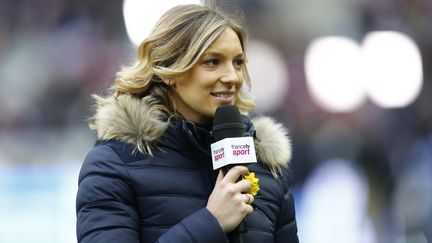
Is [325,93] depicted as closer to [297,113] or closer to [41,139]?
[297,113]

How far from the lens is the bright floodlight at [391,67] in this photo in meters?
7.54

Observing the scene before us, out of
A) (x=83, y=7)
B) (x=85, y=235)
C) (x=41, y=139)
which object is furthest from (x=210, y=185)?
(x=83, y=7)

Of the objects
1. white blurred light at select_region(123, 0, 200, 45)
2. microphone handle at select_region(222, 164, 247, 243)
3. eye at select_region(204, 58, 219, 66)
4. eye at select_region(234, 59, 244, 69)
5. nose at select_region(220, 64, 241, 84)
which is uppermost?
white blurred light at select_region(123, 0, 200, 45)

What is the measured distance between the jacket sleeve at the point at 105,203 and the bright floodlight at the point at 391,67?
5.70 m

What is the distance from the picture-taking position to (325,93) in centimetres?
770

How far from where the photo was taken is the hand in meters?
1.90

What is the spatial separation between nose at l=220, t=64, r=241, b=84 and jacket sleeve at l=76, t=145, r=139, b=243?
0.34 meters

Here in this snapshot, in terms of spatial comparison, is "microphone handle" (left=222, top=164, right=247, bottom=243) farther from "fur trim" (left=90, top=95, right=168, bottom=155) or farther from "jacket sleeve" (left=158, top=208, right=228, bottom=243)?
"fur trim" (left=90, top=95, right=168, bottom=155)

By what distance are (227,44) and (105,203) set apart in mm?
536

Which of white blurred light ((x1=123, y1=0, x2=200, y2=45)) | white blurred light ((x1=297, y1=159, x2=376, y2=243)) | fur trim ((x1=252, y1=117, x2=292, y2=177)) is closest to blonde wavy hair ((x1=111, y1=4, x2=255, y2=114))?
fur trim ((x1=252, y1=117, x2=292, y2=177))

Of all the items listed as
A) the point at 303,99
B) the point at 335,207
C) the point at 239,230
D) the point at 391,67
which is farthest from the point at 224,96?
the point at 391,67

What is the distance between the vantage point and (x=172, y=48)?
2.18 m

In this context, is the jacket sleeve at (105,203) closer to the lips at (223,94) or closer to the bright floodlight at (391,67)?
the lips at (223,94)

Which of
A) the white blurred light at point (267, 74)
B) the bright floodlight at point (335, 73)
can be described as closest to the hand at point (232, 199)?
the white blurred light at point (267, 74)
